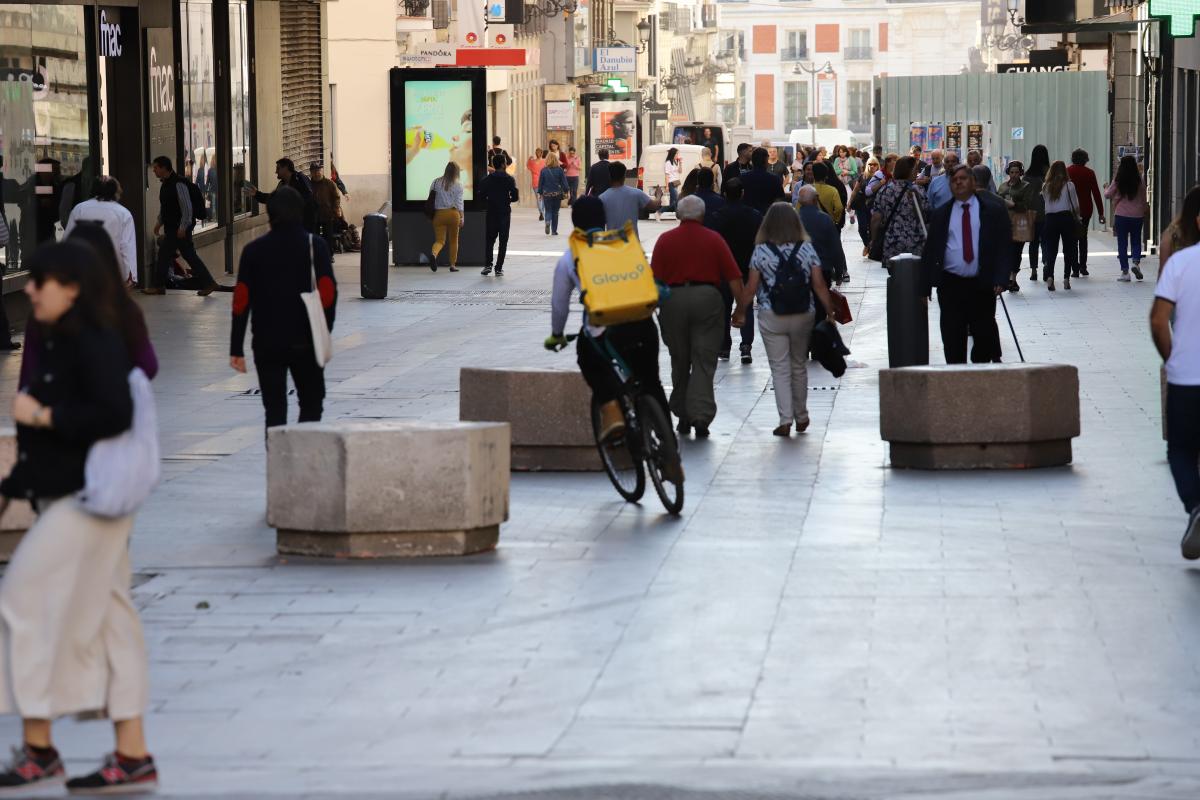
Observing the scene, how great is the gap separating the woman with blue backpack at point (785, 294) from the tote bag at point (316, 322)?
10.9 ft

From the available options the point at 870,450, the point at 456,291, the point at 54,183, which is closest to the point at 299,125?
the point at 456,291

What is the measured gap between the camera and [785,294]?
13445 millimetres


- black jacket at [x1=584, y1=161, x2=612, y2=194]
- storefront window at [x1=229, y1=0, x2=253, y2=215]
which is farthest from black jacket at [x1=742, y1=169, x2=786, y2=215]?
storefront window at [x1=229, y1=0, x2=253, y2=215]

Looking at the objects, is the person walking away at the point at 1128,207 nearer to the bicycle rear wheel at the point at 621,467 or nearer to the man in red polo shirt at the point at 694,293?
the man in red polo shirt at the point at 694,293

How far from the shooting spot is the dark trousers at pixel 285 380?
36.0ft

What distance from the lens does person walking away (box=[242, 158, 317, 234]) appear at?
24297 millimetres

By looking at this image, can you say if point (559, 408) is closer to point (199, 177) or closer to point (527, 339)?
point (527, 339)

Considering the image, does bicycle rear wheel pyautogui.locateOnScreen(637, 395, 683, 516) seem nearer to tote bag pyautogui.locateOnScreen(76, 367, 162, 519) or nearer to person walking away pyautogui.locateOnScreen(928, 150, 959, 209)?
tote bag pyautogui.locateOnScreen(76, 367, 162, 519)

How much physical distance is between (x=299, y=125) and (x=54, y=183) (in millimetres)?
13056

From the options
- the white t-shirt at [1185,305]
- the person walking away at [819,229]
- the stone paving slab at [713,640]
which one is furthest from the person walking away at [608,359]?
the person walking away at [819,229]

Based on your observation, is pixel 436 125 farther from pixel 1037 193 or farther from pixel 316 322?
pixel 316 322

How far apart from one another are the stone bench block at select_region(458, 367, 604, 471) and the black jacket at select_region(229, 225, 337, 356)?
57.8 inches

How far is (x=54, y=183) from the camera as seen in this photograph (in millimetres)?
23312

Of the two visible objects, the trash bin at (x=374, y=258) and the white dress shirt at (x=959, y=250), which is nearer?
the white dress shirt at (x=959, y=250)
